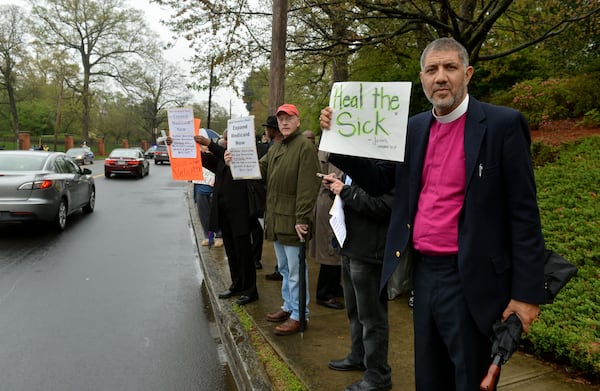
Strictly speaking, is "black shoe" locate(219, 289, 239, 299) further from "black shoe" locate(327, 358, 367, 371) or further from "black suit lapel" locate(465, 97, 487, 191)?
"black suit lapel" locate(465, 97, 487, 191)

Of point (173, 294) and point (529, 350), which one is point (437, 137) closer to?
point (529, 350)

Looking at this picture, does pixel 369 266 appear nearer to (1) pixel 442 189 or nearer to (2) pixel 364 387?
(2) pixel 364 387

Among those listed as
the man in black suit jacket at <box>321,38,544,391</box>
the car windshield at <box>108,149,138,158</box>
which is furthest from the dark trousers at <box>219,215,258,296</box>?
the car windshield at <box>108,149,138,158</box>

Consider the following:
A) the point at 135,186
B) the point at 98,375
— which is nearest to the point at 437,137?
the point at 98,375

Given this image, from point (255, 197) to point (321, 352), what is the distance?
204 centimetres

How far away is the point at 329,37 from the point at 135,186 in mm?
12279

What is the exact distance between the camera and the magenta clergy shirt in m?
2.10

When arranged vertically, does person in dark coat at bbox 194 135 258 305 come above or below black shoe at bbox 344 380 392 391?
above

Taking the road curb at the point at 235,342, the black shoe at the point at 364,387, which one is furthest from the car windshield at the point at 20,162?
→ the black shoe at the point at 364,387

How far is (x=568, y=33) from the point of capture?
11.3 meters

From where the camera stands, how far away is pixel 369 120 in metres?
2.54

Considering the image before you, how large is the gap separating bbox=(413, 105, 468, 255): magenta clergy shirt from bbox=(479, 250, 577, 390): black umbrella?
37 cm

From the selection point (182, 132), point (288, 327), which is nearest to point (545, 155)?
point (288, 327)

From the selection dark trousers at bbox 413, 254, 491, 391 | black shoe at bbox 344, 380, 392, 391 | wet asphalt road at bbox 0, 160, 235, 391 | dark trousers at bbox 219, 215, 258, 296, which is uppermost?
dark trousers at bbox 413, 254, 491, 391
